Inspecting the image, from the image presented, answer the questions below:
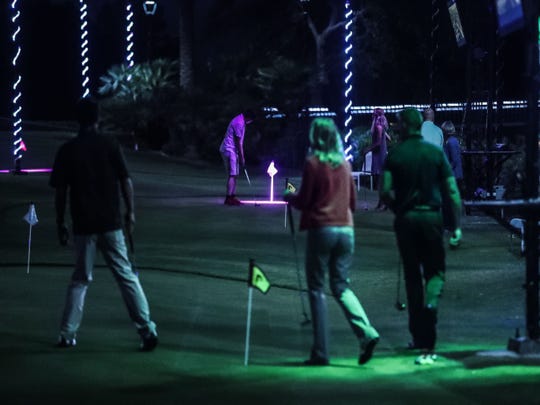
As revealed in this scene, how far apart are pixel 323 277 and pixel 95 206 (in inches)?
77.3

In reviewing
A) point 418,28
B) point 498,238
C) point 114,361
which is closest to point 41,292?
point 114,361

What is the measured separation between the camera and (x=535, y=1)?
1105 centimetres

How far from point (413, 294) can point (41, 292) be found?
5.09 meters

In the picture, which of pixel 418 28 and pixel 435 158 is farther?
pixel 418 28

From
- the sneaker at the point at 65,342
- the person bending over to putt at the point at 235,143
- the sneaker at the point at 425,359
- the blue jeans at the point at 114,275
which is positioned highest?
the person bending over to putt at the point at 235,143

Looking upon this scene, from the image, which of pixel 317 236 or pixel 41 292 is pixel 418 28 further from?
pixel 317 236

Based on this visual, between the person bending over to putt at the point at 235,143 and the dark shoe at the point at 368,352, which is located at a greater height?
the person bending over to putt at the point at 235,143

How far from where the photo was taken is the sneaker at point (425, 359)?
34.1 feet

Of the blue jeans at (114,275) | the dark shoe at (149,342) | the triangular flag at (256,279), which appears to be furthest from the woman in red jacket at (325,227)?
the blue jeans at (114,275)

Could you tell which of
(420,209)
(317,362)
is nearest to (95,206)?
(317,362)

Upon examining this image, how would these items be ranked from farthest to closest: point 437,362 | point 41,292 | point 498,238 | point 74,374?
1. point 498,238
2. point 41,292
3. point 437,362
4. point 74,374

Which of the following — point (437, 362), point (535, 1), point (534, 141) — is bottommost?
point (437, 362)

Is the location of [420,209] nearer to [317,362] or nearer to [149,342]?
[317,362]

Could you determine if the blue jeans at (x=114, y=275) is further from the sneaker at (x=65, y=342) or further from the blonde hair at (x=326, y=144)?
the blonde hair at (x=326, y=144)
